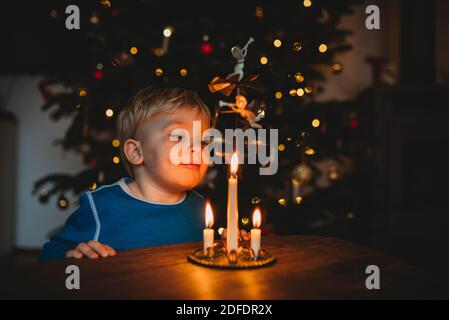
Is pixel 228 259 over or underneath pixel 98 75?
underneath

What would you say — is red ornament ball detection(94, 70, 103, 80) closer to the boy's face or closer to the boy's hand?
the boy's face

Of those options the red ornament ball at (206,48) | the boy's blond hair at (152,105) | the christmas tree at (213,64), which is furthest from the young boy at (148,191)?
the red ornament ball at (206,48)

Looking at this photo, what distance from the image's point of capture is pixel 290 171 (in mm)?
2350

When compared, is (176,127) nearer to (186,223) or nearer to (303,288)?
(186,223)

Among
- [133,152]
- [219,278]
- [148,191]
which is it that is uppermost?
[133,152]

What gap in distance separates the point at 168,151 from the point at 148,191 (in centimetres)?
15

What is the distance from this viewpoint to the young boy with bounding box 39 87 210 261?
1231 millimetres

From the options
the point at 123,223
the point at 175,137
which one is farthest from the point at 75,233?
the point at 175,137

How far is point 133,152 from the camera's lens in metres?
1.33

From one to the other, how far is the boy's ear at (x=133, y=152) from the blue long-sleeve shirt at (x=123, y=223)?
0.08m

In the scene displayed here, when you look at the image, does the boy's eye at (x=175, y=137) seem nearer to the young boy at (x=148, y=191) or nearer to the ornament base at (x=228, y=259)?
the young boy at (x=148, y=191)

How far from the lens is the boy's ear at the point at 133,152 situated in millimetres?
1318

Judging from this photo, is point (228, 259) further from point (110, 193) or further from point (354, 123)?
point (354, 123)
